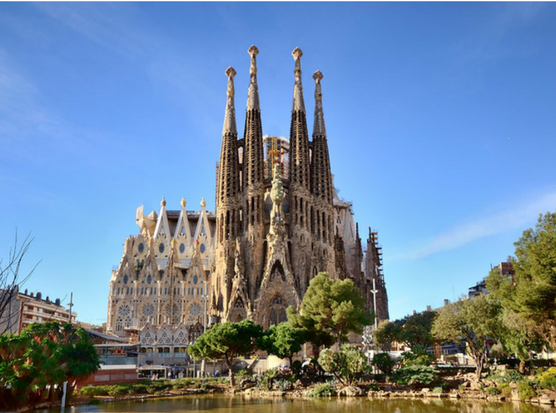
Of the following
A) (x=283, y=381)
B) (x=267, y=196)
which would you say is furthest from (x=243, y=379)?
(x=267, y=196)

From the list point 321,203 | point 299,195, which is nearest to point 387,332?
point 299,195

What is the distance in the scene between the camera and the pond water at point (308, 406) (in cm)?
2559

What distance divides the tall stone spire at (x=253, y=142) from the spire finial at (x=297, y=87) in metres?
5.52

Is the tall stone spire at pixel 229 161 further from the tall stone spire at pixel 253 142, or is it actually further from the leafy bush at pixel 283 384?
the leafy bush at pixel 283 384

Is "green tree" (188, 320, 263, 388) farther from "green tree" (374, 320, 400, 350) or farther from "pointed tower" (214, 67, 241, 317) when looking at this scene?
"pointed tower" (214, 67, 241, 317)

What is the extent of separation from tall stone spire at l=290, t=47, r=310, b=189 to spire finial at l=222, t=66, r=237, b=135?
8.52 metres

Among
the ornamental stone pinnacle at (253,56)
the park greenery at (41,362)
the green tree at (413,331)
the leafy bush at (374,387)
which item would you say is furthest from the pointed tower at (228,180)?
the park greenery at (41,362)

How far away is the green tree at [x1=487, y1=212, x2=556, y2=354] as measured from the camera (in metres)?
28.9

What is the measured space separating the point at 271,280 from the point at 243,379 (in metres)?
25.3

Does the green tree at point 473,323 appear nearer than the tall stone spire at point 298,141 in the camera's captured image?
Yes

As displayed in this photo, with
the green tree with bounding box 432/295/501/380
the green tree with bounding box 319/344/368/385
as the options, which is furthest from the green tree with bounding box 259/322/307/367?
the green tree with bounding box 432/295/501/380

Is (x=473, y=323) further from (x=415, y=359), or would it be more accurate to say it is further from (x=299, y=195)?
(x=299, y=195)

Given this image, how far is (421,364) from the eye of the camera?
37.8 metres

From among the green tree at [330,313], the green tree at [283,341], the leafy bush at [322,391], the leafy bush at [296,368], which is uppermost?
the green tree at [330,313]
